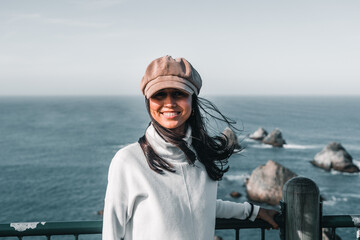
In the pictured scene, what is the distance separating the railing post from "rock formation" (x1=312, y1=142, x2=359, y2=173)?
5080 cm

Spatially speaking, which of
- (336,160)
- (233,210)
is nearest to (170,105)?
(233,210)

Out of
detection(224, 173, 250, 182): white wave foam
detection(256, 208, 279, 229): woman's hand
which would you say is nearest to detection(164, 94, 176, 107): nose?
detection(256, 208, 279, 229): woman's hand

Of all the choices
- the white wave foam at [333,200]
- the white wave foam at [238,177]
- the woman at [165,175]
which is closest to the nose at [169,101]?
the woman at [165,175]

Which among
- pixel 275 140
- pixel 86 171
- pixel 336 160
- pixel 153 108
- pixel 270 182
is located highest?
pixel 275 140

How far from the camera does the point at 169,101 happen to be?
234cm

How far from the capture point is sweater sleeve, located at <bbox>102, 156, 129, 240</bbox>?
2.15 m

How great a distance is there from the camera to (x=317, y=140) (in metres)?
77.7

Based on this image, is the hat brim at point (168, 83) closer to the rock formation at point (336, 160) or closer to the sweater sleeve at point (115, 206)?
the sweater sleeve at point (115, 206)

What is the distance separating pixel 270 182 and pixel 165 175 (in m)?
34.1

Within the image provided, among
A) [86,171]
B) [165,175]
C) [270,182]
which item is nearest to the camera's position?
[165,175]

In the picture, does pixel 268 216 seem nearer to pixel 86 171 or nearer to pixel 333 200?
pixel 333 200

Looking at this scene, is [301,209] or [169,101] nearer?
[169,101]

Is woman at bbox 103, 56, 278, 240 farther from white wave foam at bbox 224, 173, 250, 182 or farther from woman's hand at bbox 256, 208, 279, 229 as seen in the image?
white wave foam at bbox 224, 173, 250, 182

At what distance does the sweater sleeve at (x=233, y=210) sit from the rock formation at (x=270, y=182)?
3244 centimetres
